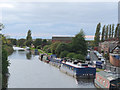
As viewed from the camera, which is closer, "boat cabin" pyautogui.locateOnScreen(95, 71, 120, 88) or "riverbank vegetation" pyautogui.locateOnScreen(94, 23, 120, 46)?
"boat cabin" pyautogui.locateOnScreen(95, 71, 120, 88)

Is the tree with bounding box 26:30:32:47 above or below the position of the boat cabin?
above

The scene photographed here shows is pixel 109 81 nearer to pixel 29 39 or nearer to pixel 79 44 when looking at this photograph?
pixel 79 44

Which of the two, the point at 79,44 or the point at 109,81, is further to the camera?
the point at 79,44

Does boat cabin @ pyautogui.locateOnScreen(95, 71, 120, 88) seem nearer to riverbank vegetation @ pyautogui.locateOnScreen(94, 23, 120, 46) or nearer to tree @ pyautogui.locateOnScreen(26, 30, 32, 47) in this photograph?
riverbank vegetation @ pyautogui.locateOnScreen(94, 23, 120, 46)

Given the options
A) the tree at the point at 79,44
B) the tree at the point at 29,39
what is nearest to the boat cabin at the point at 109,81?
the tree at the point at 79,44

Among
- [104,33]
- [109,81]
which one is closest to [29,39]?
[104,33]

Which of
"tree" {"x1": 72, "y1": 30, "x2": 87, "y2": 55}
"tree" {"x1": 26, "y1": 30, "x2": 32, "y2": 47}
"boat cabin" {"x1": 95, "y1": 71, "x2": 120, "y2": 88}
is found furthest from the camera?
"tree" {"x1": 26, "y1": 30, "x2": 32, "y2": 47}

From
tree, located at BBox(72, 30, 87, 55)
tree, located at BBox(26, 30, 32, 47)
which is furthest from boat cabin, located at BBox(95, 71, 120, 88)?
tree, located at BBox(26, 30, 32, 47)

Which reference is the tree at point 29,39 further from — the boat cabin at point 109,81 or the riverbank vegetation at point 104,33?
the boat cabin at point 109,81

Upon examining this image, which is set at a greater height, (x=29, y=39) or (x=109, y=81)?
(x=29, y=39)

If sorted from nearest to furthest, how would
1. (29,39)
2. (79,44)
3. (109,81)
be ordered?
(109,81) → (79,44) → (29,39)

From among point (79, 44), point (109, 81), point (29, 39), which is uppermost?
point (29, 39)

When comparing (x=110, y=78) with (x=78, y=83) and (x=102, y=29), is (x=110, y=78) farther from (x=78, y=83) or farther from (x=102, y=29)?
(x=102, y=29)

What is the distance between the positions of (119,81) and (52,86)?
11412mm
